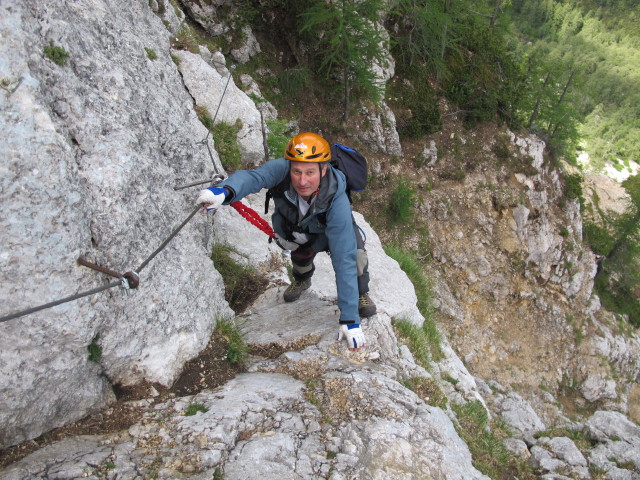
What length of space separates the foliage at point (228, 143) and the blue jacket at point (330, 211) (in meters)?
4.74

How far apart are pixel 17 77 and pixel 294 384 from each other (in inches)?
147

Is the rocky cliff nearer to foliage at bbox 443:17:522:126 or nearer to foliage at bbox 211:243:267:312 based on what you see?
foliage at bbox 211:243:267:312

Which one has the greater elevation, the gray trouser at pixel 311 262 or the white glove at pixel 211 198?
the white glove at pixel 211 198

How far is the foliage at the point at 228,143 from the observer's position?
9.17 meters

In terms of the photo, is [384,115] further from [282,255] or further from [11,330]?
[11,330]

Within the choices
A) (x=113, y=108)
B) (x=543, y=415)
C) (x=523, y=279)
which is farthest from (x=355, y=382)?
(x=523, y=279)

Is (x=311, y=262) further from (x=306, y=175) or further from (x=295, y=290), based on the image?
(x=306, y=175)

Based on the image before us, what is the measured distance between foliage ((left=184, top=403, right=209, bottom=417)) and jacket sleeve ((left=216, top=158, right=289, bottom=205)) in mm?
2049

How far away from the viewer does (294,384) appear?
14.7 feet

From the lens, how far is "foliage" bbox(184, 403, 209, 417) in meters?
3.78

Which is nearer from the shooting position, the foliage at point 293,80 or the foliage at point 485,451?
the foliage at point 485,451

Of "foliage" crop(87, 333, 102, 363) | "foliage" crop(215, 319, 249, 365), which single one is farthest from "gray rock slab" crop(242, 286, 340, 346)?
"foliage" crop(87, 333, 102, 363)

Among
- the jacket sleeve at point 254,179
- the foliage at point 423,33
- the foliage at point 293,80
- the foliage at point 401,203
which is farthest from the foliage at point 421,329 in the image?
the foliage at point 423,33

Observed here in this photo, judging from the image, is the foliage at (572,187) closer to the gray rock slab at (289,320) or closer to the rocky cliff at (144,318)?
the rocky cliff at (144,318)
